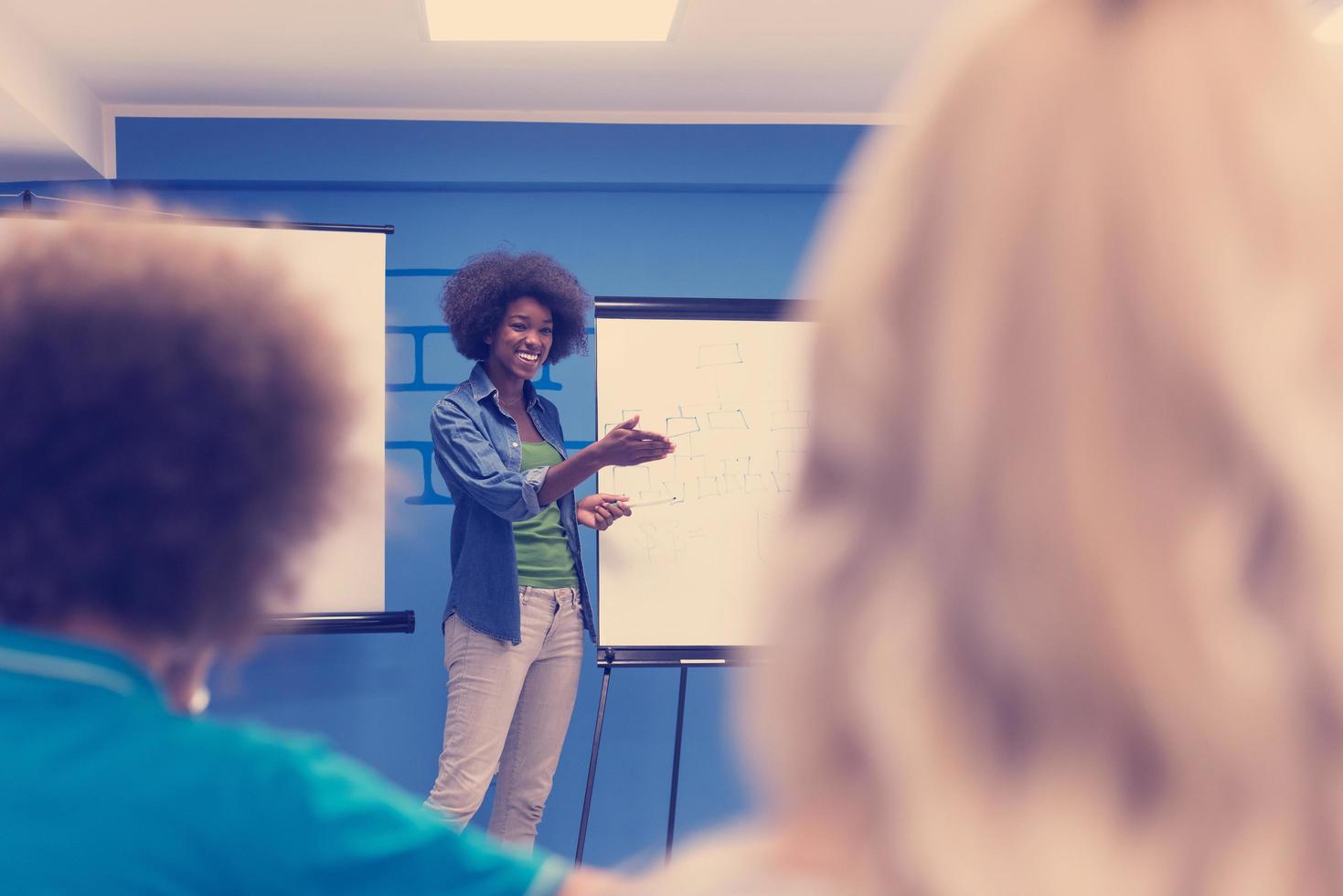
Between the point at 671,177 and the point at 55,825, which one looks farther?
the point at 671,177

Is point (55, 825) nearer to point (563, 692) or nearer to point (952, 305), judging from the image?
point (952, 305)

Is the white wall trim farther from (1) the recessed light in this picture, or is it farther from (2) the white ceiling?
(1) the recessed light

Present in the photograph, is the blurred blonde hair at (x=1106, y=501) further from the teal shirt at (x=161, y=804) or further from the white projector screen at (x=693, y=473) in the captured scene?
the white projector screen at (x=693, y=473)

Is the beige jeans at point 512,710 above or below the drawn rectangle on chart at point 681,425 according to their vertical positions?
below

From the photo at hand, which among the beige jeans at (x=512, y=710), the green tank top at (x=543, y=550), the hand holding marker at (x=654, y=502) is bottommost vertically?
the beige jeans at (x=512, y=710)

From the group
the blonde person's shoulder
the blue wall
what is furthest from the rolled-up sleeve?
the blonde person's shoulder

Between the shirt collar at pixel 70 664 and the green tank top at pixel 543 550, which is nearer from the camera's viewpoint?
the shirt collar at pixel 70 664

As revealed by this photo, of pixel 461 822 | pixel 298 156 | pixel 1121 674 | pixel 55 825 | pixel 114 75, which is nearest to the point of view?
pixel 1121 674

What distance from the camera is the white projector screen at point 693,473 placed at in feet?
9.31

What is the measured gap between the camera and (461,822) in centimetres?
257

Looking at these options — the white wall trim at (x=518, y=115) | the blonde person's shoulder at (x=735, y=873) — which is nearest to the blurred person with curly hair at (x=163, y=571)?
the blonde person's shoulder at (x=735, y=873)

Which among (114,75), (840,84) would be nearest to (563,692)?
(840,84)

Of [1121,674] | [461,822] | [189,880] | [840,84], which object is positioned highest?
[840,84]

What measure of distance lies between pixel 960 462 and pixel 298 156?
3384 millimetres
